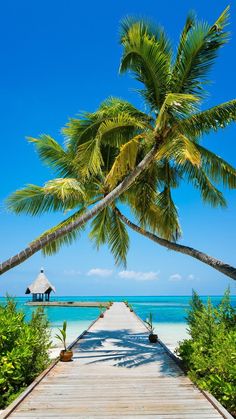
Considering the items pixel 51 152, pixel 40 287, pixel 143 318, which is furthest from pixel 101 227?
pixel 40 287

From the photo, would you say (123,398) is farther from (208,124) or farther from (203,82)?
(203,82)

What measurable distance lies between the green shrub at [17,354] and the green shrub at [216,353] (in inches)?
95.8

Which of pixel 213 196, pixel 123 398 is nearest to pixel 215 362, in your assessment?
pixel 123 398

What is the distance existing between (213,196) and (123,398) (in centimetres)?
573

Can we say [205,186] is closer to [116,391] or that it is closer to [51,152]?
[51,152]

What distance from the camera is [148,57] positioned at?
7781 millimetres

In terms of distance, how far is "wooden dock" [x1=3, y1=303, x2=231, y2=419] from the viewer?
4.34 m

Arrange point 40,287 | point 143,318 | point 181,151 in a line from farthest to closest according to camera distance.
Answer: point 40,287, point 143,318, point 181,151

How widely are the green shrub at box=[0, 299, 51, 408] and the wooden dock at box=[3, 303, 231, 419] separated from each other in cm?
29

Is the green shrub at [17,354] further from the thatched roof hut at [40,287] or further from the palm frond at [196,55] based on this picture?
the thatched roof hut at [40,287]

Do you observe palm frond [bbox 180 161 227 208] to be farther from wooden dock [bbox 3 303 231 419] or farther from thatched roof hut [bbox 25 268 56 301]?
thatched roof hut [bbox 25 268 56 301]

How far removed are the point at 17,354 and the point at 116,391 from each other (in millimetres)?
1458

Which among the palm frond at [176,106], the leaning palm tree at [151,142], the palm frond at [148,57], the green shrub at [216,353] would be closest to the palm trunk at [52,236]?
the leaning palm tree at [151,142]

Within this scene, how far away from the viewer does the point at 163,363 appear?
7.11 m
